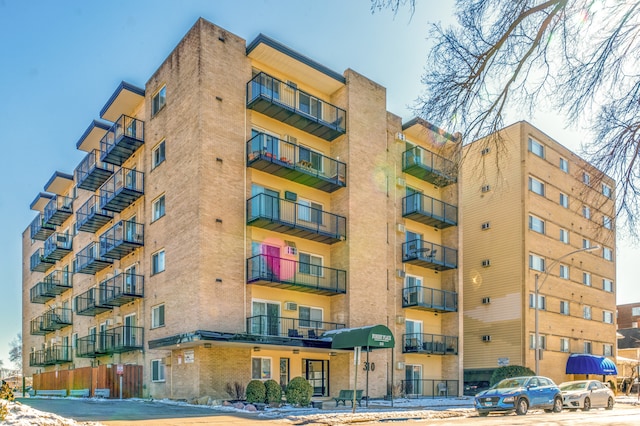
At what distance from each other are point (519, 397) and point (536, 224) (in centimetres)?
1991

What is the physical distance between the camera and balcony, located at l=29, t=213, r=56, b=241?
46737mm

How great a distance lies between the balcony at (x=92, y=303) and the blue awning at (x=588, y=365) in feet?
97.9

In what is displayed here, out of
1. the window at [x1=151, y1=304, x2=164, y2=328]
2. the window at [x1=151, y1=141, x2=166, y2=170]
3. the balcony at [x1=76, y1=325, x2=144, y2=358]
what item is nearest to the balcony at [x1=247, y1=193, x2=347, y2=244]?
Result: the window at [x1=151, y1=141, x2=166, y2=170]

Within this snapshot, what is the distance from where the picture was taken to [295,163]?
27.6 meters

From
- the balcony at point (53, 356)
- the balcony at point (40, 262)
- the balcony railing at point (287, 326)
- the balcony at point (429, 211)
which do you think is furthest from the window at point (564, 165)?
the balcony at point (40, 262)

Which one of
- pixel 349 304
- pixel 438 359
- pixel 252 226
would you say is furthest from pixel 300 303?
pixel 438 359

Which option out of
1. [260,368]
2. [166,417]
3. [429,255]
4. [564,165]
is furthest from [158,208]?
[564,165]

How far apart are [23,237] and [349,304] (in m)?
43.9

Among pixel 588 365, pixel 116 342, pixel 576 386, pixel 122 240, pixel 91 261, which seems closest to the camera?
pixel 576 386

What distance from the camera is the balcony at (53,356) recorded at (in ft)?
132

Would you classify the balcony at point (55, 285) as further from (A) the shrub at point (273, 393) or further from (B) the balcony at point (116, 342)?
(A) the shrub at point (273, 393)

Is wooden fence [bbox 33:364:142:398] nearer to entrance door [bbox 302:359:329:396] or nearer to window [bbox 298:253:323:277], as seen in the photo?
entrance door [bbox 302:359:329:396]

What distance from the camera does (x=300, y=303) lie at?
2753 cm

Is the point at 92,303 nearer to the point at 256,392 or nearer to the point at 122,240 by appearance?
the point at 122,240
